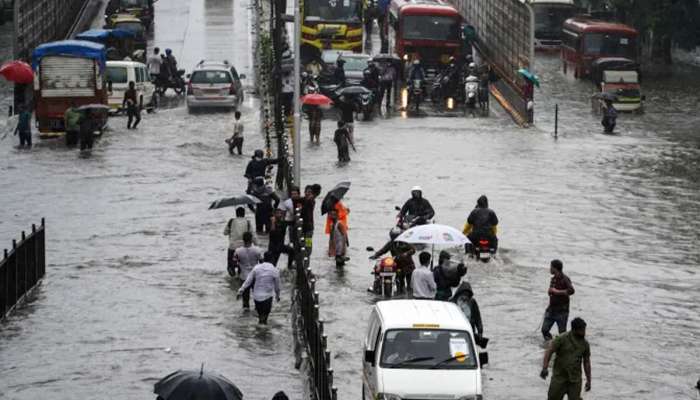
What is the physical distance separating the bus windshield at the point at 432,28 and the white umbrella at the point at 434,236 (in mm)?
34379

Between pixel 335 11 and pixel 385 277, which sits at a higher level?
pixel 335 11

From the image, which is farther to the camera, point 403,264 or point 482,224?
point 482,224

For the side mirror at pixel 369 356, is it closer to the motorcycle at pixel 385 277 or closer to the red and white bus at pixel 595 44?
the motorcycle at pixel 385 277

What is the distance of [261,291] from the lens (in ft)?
84.4

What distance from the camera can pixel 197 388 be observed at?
16562 millimetres

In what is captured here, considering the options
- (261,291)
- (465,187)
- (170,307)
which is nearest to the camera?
(261,291)

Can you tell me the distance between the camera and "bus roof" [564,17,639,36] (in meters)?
67.4

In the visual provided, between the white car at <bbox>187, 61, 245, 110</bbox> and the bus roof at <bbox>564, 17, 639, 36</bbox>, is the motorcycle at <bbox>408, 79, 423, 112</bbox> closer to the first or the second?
the white car at <bbox>187, 61, 245, 110</bbox>

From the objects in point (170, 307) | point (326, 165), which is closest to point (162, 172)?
point (326, 165)

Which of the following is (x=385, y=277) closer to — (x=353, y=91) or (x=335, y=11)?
(x=353, y=91)

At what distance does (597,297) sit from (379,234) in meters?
6.21

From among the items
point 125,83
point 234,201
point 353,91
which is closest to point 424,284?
point 234,201

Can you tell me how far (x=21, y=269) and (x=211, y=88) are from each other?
78.3 ft

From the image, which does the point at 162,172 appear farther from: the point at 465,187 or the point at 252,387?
the point at 252,387
